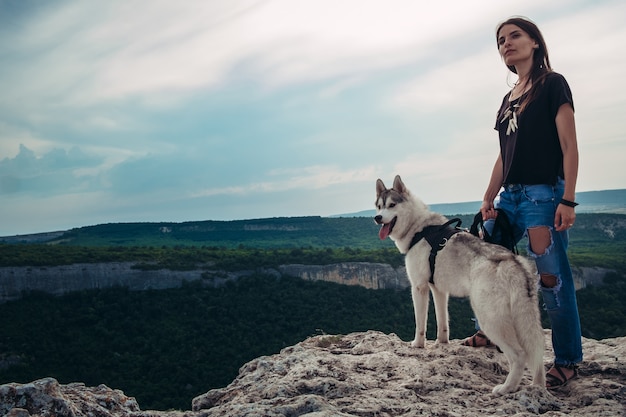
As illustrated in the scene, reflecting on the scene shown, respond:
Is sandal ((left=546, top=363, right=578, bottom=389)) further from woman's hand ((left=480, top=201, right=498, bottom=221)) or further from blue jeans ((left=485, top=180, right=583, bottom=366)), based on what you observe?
woman's hand ((left=480, top=201, right=498, bottom=221))

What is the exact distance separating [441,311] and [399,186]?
1980 mm

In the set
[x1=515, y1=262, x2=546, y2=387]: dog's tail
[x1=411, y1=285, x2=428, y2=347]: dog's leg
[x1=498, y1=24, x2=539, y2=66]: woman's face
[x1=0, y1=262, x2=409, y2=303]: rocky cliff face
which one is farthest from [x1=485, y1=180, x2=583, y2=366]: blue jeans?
[x1=0, y1=262, x2=409, y2=303]: rocky cliff face

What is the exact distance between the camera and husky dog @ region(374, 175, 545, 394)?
17.9 feet

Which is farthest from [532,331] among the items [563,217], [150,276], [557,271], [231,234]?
[231,234]

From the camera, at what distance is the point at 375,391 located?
5.43 m

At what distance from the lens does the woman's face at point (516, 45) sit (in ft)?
20.4

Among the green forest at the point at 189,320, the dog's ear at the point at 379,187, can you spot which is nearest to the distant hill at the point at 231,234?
the green forest at the point at 189,320

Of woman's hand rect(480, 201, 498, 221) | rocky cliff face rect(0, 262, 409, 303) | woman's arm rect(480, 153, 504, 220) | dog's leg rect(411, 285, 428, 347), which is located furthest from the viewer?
rocky cliff face rect(0, 262, 409, 303)

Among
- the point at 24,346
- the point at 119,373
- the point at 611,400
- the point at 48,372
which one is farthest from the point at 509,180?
the point at 24,346

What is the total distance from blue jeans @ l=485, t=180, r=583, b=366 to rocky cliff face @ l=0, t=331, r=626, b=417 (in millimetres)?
408

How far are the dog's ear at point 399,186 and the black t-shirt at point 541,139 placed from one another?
202 centimetres

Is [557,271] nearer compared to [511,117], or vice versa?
[557,271]

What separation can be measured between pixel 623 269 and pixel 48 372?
7302 centimetres

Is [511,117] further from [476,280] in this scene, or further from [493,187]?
[476,280]
